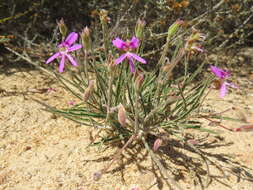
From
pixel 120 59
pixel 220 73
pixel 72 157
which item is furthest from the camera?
pixel 72 157

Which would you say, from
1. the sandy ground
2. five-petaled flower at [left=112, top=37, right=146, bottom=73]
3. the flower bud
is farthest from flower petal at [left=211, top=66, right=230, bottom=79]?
the flower bud

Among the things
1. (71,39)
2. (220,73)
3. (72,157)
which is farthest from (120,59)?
(72,157)

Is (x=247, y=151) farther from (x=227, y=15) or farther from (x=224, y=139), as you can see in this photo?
(x=227, y=15)

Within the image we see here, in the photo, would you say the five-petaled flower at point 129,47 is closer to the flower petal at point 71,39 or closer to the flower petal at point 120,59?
the flower petal at point 120,59

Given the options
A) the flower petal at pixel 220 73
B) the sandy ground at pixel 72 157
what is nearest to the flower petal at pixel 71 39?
the sandy ground at pixel 72 157

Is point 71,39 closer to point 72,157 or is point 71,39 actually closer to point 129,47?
point 129,47

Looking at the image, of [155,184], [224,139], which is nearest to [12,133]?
[155,184]

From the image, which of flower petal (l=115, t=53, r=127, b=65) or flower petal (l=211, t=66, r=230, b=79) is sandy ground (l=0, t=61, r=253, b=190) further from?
flower petal (l=115, t=53, r=127, b=65)

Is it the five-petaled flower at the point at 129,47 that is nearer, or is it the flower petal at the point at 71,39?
the five-petaled flower at the point at 129,47

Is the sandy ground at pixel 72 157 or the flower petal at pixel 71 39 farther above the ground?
the flower petal at pixel 71 39

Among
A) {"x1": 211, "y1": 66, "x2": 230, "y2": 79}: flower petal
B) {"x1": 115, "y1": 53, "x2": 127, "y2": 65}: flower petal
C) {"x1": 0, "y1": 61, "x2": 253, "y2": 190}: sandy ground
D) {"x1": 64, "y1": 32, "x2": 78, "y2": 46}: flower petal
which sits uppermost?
{"x1": 64, "y1": 32, "x2": 78, "y2": 46}: flower petal
